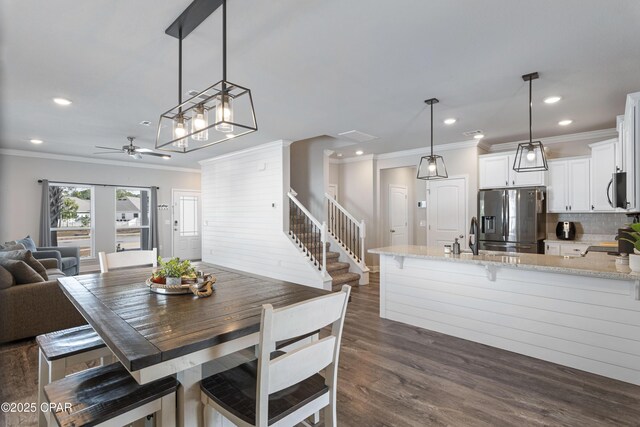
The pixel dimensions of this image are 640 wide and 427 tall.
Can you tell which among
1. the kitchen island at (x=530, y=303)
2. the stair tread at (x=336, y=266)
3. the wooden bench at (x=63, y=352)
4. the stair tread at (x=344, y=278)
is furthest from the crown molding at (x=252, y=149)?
the wooden bench at (x=63, y=352)

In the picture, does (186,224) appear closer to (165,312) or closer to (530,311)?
(165,312)

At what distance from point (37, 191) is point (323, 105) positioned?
21.4ft

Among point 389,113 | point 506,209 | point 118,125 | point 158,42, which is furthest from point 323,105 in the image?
point 506,209

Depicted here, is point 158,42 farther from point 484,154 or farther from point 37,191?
point 37,191

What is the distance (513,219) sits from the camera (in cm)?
532

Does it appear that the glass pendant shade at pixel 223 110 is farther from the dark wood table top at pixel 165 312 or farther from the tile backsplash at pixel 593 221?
the tile backsplash at pixel 593 221

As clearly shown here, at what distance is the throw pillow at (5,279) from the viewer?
3.34m

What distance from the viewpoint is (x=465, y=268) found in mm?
3609

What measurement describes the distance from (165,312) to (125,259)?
166cm

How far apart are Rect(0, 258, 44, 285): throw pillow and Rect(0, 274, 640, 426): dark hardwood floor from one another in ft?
2.09

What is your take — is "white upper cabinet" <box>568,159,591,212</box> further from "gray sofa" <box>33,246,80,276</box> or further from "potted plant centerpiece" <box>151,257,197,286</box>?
"gray sofa" <box>33,246,80,276</box>

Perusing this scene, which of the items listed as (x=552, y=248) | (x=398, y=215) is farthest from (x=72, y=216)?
(x=552, y=248)

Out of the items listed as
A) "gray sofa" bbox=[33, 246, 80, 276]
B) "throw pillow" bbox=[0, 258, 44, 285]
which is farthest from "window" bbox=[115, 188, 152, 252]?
"throw pillow" bbox=[0, 258, 44, 285]

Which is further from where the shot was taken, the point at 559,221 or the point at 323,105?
the point at 559,221
